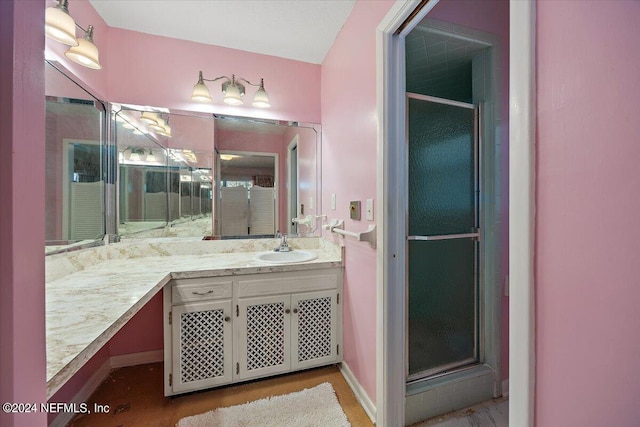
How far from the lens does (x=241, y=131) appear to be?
7.20 ft

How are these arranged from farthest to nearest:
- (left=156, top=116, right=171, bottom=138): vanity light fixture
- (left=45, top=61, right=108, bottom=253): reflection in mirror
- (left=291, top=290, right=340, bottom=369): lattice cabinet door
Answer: (left=156, top=116, right=171, bottom=138): vanity light fixture, (left=291, top=290, right=340, bottom=369): lattice cabinet door, (left=45, top=61, right=108, bottom=253): reflection in mirror

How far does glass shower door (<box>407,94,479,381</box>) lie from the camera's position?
159 cm

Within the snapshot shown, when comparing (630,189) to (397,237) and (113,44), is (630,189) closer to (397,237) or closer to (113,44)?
(397,237)

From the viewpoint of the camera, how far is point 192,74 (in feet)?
6.63

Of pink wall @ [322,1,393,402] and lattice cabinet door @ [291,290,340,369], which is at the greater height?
pink wall @ [322,1,393,402]

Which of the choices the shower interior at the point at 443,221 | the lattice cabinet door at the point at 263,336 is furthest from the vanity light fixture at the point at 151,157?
the shower interior at the point at 443,221

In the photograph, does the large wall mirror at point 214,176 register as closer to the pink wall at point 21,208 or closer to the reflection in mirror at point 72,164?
the reflection in mirror at point 72,164

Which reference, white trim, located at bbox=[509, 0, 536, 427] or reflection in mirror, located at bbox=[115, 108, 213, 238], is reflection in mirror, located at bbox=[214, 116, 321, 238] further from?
white trim, located at bbox=[509, 0, 536, 427]

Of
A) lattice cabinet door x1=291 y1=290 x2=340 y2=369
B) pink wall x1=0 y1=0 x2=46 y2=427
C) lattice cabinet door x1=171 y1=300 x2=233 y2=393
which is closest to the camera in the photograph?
pink wall x1=0 y1=0 x2=46 y2=427

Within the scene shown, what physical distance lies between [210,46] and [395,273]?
2.26 m

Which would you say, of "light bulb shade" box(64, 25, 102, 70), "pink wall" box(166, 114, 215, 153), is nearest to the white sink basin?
"pink wall" box(166, 114, 215, 153)

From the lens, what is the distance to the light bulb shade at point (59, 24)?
1.20m

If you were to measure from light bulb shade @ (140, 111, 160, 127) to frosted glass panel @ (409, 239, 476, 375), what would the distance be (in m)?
2.17

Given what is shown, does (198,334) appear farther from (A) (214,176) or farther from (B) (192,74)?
(B) (192,74)
